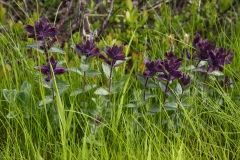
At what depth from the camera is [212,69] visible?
92.2 inches

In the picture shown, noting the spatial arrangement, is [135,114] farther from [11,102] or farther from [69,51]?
[69,51]

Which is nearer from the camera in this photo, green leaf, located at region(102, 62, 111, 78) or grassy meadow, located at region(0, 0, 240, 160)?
grassy meadow, located at region(0, 0, 240, 160)

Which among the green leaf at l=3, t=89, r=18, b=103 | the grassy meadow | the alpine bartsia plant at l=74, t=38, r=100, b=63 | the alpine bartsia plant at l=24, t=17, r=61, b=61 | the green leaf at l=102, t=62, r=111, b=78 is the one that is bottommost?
the grassy meadow

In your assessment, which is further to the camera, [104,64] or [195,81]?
[195,81]

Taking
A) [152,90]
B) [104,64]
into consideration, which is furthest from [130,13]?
[104,64]

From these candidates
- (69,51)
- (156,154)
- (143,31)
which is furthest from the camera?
(143,31)

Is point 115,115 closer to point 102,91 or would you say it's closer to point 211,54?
point 102,91

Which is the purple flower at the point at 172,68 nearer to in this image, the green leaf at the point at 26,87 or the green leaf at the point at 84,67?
the green leaf at the point at 84,67

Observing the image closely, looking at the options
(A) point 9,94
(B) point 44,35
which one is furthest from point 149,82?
(A) point 9,94

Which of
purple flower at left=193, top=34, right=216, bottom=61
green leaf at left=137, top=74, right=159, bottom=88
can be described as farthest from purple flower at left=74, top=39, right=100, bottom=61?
purple flower at left=193, top=34, right=216, bottom=61

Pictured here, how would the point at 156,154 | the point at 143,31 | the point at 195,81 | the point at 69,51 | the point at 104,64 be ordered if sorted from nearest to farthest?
the point at 156,154 → the point at 104,64 → the point at 195,81 → the point at 69,51 → the point at 143,31

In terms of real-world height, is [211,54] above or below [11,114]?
above

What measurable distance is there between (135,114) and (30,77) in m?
0.62

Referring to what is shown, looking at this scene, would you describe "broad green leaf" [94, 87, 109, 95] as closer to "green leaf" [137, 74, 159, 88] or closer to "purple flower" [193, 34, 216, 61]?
"green leaf" [137, 74, 159, 88]
